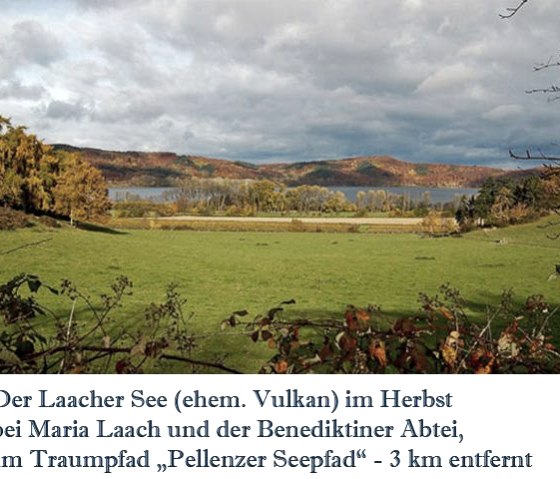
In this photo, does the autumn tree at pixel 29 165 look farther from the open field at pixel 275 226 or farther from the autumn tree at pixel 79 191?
the open field at pixel 275 226

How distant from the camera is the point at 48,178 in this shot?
165 ft

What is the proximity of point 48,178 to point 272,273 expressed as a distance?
31330mm

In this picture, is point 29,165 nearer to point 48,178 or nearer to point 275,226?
point 48,178

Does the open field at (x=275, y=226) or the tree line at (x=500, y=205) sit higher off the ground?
the tree line at (x=500, y=205)

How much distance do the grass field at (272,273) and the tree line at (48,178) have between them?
1051cm

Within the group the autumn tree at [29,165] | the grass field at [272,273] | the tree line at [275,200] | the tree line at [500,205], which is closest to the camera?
the grass field at [272,273]

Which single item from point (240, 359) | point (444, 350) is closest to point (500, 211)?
point (240, 359)

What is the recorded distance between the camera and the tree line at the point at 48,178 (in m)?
48.9

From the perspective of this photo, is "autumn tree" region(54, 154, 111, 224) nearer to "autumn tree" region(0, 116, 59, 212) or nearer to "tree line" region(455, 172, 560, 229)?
"autumn tree" region(0, 116, 59, 212)

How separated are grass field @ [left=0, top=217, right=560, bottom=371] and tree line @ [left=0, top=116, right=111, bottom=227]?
10.5 metres

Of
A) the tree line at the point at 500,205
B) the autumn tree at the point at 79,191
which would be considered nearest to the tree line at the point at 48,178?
the autumn tree at the point at 79,191
